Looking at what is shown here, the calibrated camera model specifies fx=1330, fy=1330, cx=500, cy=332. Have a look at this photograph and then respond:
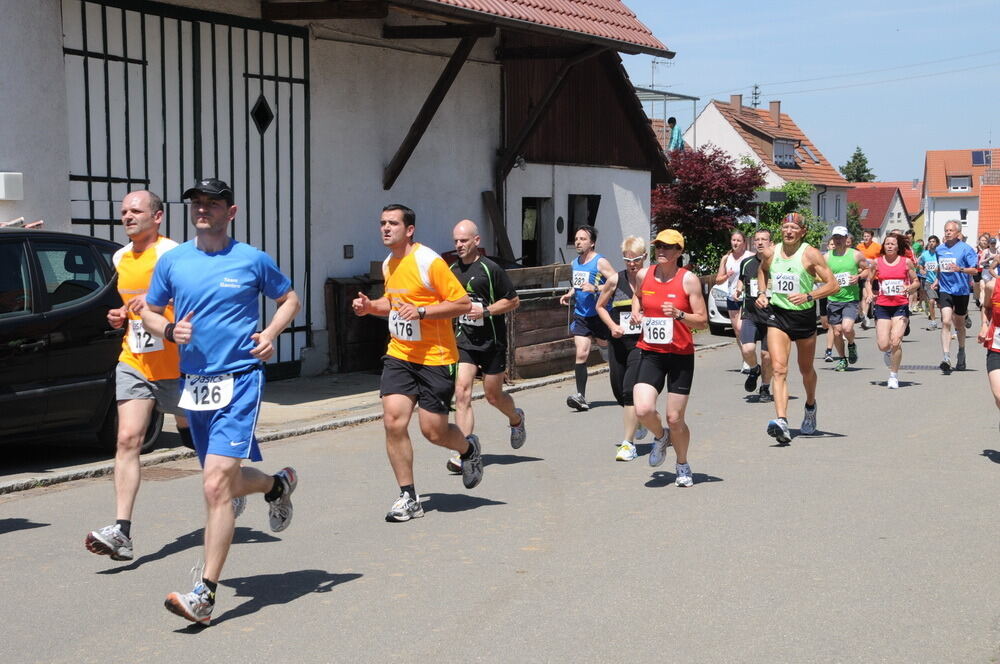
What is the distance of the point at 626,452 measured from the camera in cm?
1028

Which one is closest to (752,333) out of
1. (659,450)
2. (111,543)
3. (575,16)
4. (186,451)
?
(659,450)

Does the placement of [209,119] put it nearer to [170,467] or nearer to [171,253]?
[170,467]

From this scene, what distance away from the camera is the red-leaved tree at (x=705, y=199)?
36.3 metres

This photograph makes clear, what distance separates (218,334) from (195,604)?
1.21 m

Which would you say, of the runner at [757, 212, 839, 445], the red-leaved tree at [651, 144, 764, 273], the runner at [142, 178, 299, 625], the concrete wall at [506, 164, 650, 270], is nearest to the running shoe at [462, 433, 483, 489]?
the runner at [142, 178, 299, 625]

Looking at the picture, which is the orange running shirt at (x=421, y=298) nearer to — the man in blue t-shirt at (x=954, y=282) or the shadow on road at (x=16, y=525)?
the shadow on road at (x=16, y=525)

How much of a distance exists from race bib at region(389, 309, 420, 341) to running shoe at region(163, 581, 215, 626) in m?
2.56

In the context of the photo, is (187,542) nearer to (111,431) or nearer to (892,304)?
(111,431)

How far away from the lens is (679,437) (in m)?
8.98

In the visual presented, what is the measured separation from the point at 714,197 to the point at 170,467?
2820 centimetres

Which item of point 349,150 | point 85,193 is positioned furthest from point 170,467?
point 349,150

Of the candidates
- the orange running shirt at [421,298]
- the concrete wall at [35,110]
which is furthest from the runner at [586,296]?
the concrete wall at [35,110]

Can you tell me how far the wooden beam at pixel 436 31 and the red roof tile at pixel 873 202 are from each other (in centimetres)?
10231

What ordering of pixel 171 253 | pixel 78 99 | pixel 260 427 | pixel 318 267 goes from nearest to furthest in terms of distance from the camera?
pixel 171 253
pixel 260 427
pixel 78 99
pixel 318 267
